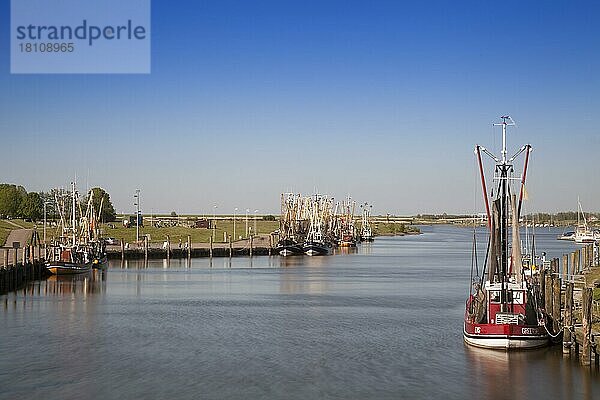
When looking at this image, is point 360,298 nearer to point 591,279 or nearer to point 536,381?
point 591,279

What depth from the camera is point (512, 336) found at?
120ft

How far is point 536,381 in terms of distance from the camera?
33.0 metres

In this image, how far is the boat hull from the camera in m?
36.4

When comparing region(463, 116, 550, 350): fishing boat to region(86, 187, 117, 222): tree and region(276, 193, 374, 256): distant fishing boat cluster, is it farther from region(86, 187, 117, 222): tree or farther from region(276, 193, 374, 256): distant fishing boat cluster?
region(86, 187, 117, 222): tree

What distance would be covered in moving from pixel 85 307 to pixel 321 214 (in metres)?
98.6

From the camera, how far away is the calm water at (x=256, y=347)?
32.5m

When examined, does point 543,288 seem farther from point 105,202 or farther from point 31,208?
point 105,202

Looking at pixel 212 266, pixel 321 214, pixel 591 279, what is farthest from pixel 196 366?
pixel 321 214

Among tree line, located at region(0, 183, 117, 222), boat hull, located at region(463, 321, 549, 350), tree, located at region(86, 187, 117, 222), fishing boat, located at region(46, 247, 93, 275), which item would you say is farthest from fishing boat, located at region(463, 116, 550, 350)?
tree, located at region(86, 187, 117, 222)

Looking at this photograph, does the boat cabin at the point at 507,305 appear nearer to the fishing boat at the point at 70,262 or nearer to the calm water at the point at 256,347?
the calm water at the point at 256,347

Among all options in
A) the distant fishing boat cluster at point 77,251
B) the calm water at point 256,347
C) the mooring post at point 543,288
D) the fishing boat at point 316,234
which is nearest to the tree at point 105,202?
the fishing boat at point 316,234

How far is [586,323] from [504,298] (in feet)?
16.9

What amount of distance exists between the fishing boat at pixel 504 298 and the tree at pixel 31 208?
5252 inches

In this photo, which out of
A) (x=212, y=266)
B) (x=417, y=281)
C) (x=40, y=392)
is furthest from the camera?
(x=212, y=266)
